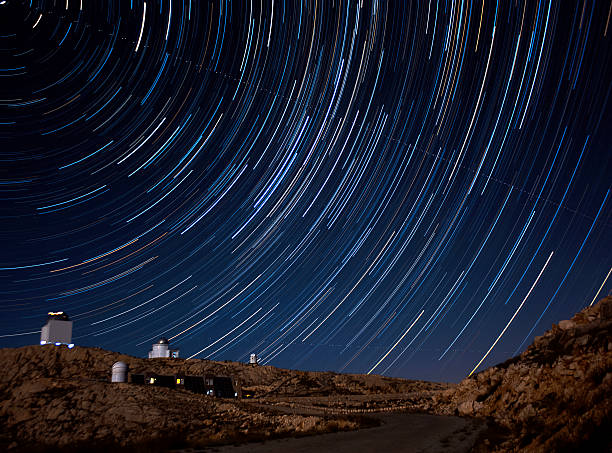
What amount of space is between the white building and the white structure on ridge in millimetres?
11363

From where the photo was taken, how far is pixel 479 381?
2636 cm

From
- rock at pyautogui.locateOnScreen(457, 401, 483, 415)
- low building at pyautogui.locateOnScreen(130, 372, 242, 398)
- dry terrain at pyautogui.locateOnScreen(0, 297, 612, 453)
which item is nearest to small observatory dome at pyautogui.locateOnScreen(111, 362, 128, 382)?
dry terrain at pyautogui.locateOnScreen(0, 297, 612, 453)

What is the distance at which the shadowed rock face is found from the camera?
8370 mm

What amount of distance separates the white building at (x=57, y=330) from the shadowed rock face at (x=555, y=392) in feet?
163

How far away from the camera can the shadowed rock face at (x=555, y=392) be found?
8370 millimetres

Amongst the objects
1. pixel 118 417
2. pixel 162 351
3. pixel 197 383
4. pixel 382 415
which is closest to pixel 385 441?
pixel 382 415

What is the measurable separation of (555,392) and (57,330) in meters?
58.8

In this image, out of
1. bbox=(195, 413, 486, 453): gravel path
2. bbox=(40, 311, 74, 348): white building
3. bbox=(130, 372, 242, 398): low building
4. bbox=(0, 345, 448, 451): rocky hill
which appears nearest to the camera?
bbox=(195, 413, 486, 453): gravel path

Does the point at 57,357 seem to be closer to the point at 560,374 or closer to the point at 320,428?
the point at 320,428

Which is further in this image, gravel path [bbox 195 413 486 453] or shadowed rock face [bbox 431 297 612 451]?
gravel path [bbox 195 413 486 453]

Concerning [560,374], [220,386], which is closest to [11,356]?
[220,386]

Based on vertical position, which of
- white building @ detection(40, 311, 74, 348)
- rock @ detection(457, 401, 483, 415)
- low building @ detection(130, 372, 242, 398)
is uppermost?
white building @ detection(40, 311, 74, 348)

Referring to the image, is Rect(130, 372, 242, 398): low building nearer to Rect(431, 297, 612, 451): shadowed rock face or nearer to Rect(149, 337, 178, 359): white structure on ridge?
Rect(149, 337, 178, 359): white structure on ridge

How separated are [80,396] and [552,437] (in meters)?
30.7
